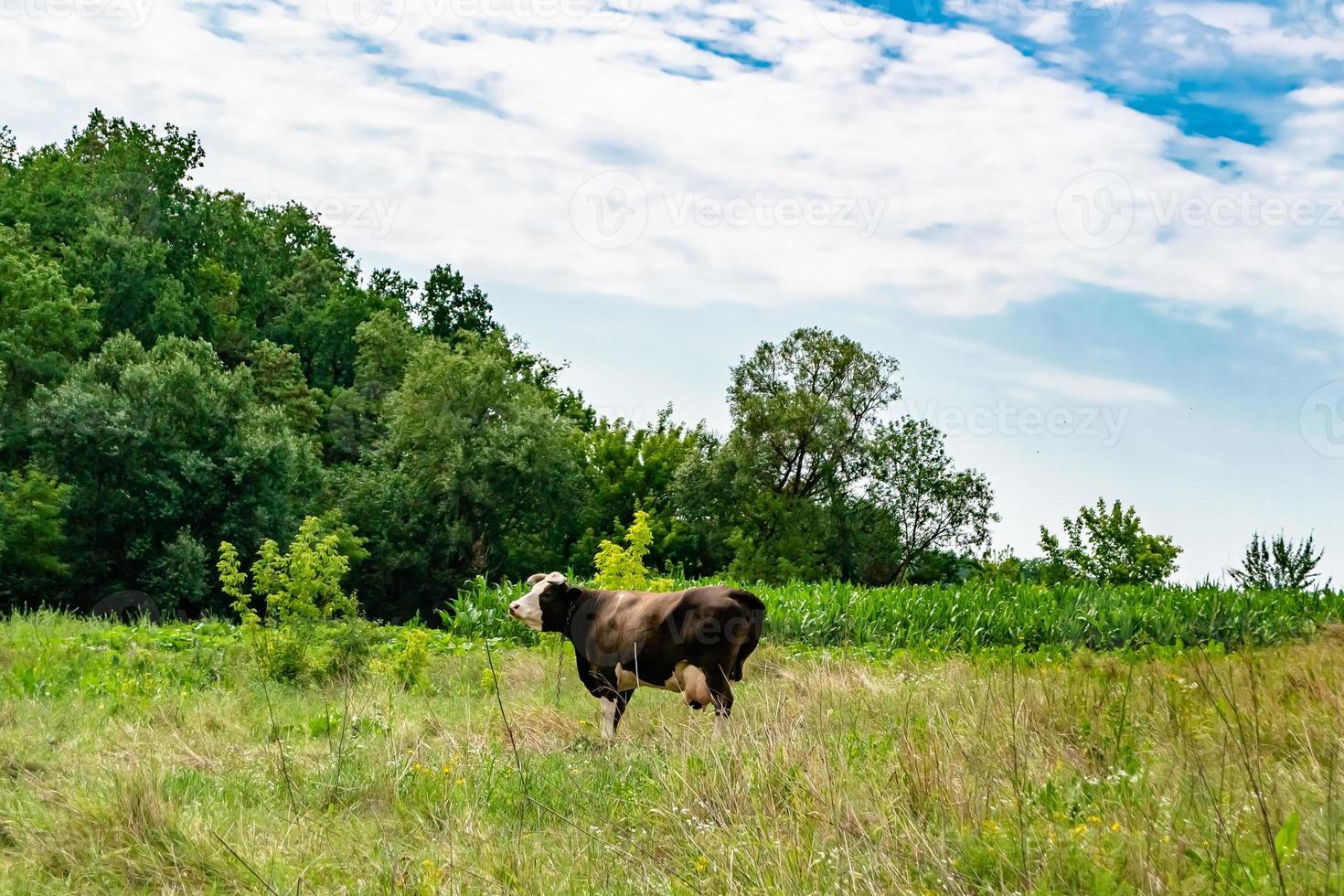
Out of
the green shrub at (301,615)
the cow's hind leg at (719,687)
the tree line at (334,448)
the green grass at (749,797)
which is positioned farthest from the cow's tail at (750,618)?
the tree line at (334,448)

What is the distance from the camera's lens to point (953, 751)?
5703mm

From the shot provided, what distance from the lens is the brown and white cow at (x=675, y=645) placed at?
880 cm

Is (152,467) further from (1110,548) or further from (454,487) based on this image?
(1110,548)

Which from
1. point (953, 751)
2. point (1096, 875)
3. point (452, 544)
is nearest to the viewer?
point (1096, 875)

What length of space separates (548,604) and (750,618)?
167cm

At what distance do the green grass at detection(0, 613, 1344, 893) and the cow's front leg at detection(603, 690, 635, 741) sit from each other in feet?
0.60

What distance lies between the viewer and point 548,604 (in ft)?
31.4

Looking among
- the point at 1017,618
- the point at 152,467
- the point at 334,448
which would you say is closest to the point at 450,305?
the point at 334,448

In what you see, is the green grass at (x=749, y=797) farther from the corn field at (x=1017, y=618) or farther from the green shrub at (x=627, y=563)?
the corn field at (x=1017, y=618)

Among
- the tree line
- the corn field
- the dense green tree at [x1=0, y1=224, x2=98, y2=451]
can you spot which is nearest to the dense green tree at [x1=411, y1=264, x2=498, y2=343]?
the tree line

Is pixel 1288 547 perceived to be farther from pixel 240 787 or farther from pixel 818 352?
pixel 240 787

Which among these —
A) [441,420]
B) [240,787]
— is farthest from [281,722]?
[441,420]

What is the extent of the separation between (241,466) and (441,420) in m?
8.30

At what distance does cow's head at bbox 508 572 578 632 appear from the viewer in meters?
9.59
